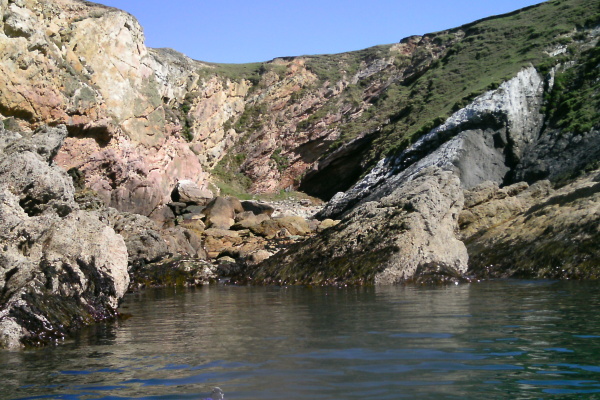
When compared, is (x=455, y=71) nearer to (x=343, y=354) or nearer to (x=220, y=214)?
(x=220, y=214)

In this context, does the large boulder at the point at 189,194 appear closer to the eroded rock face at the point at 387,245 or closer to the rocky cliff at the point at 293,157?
the rocky cliff at the point at 293,157

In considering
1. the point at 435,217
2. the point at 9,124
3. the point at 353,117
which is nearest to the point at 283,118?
the point at 353,117

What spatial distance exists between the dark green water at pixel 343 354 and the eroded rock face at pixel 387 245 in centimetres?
416

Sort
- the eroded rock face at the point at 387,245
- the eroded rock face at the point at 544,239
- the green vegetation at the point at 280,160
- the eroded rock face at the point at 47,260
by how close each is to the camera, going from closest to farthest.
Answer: the eroded rock face at the point at 47,260 < the eroded rock face at the point at 544,239 < the eroded rock face at the point at 387,245 < the green vegetation at the point at 280,160

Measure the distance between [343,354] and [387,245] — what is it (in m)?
9.04

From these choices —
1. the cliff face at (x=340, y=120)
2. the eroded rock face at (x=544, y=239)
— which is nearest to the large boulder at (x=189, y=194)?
the cliff face at (x=340, y=120)

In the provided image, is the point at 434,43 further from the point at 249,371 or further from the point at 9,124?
the point at 249,371

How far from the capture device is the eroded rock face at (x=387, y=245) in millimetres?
14266

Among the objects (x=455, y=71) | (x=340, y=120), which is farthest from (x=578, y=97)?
(x=340, y=120)

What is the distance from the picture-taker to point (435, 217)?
50.2 feet

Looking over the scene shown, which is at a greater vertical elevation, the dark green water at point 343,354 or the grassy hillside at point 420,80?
the grassy hillside at point 420,80

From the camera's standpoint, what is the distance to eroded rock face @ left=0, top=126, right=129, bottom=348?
7176mm

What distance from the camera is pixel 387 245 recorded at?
1452 centimetres

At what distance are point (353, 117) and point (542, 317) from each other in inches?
2040
